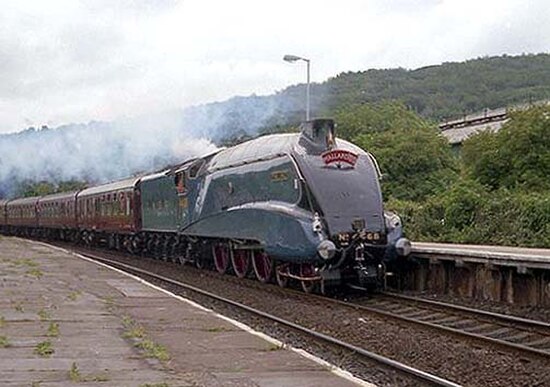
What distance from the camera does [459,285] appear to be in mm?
17250

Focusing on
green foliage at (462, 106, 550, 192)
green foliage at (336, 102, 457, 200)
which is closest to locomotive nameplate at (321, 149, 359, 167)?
green foliage at (462, 106, 550, 192)

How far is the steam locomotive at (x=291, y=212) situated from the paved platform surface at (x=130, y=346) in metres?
2.76

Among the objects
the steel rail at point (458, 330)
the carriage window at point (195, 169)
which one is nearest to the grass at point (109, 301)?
the steel rail at point (458, 330)

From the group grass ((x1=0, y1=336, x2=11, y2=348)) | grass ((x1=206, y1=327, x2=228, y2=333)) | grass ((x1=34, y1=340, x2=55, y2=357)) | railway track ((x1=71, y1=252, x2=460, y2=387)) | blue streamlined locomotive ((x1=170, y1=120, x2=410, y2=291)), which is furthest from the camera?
blue streamlined locomotive ((x1=170, y1=120, x2=410, y2=291))

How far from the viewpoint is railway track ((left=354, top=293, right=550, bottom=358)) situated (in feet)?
36.0

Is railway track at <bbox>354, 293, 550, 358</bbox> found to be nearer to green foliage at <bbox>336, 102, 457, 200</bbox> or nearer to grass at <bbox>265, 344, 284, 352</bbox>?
grass at <bbox>265, 344, 284, 352</bbox>

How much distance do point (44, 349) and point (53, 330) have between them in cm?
150

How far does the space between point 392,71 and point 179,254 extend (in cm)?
6814

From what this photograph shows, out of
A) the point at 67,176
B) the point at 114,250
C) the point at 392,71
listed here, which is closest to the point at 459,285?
the point at 114,250

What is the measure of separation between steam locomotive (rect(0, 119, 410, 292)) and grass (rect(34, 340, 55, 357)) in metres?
6.86

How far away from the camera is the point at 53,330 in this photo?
35.2 feet

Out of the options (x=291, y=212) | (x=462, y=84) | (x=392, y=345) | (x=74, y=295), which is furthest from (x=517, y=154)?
(x=462, y=84)

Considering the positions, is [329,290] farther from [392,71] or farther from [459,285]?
[392,71]

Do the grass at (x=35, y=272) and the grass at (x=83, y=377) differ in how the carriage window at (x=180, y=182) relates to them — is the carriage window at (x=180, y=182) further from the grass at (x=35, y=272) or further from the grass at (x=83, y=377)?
the grass at (x=83, y=377)
